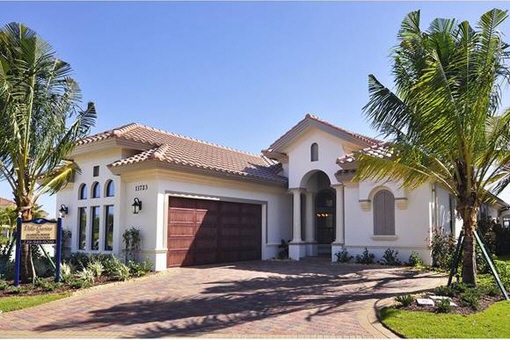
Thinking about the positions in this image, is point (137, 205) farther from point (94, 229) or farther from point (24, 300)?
point (24, 300)

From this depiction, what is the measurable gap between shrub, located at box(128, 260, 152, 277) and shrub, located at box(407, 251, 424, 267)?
9923 millimetres

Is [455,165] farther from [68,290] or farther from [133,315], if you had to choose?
[68,290]

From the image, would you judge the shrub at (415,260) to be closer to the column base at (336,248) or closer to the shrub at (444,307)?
the column base at (336,248)

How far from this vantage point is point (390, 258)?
17750mm

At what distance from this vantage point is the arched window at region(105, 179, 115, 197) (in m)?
18.0

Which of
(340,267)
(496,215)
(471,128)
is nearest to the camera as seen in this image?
(471,128)

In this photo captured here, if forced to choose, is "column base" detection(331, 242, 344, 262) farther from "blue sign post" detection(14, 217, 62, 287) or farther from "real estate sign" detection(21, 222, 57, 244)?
"real estate sign" detection(21, 222, 57, 244)

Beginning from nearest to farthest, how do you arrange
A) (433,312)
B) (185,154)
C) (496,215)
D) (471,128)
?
(433,312) < (471,128) < (185,154) < (496,215)

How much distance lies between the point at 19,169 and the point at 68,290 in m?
4.11

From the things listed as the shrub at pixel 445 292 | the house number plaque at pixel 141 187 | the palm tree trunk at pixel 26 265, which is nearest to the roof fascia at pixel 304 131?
the house number plaque at pixel 141 187

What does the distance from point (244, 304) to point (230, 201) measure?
9.46 m

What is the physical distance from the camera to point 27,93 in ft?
43.8

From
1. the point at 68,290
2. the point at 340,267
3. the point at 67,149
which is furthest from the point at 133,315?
the point at 340,267

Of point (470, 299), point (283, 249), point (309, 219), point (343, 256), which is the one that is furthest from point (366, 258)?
point (470, 299)
